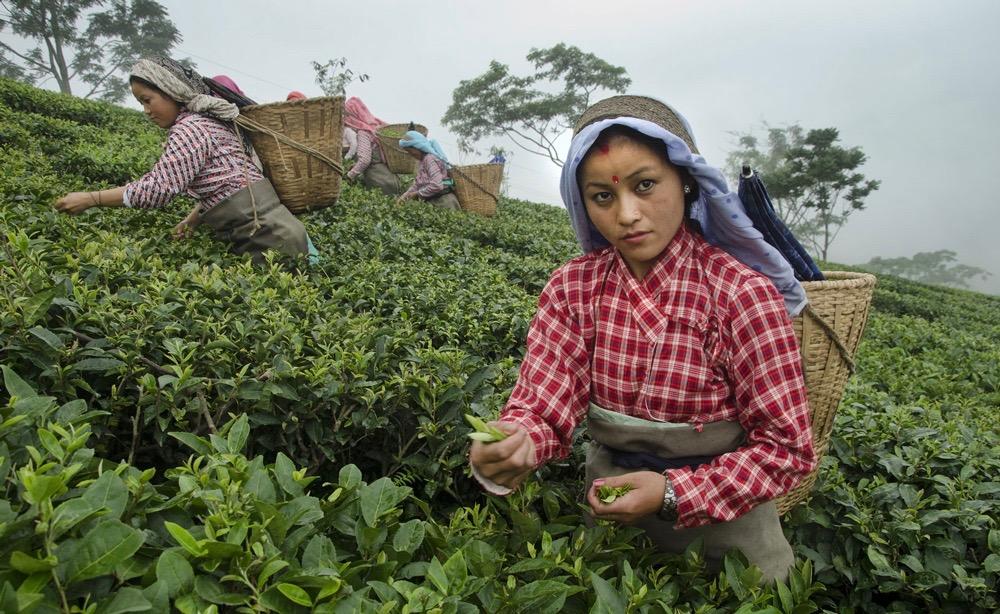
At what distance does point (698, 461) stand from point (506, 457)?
497mm

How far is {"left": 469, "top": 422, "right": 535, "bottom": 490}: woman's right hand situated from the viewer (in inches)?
50.4

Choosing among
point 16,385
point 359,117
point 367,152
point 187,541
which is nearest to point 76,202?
point 16,385

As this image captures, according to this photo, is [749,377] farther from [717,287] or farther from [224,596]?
[224,596]

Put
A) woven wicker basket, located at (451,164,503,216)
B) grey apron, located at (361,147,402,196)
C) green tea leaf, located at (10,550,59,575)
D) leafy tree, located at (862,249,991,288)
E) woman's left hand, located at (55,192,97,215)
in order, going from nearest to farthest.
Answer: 1. green tea leaf, located at (10,550,59,575)
2. woman's left hand, located at (55,192,97,215)
3. woven wicker basket, located at (451,164,503,216)
4. grey apron, located at (361,147,402,196)
5. leafy tree, located at (862,249,991,288)

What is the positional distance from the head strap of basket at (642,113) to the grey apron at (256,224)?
7.56ft

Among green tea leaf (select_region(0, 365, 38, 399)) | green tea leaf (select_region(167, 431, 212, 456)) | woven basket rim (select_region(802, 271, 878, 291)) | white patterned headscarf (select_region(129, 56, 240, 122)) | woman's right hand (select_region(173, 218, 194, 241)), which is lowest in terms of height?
green tea leaf (select_region(167, 431, 212, 456))

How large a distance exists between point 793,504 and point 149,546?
1.66 m

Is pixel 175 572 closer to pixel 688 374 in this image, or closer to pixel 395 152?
→ pixel 688 374

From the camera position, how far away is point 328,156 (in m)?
3.76

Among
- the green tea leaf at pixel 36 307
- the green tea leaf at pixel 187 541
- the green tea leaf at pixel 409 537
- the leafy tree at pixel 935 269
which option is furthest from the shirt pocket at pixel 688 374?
the leafy tree at pixel 935 269

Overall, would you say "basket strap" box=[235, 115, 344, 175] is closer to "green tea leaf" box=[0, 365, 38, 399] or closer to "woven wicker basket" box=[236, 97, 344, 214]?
"woven wicker basket" box=[236, 97, 344, 214]

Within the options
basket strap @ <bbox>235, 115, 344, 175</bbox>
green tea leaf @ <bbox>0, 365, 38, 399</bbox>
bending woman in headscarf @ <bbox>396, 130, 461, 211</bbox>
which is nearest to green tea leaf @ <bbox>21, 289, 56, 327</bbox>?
green tea leaf @ <bbox>0, 365, 38, 399</bbox>


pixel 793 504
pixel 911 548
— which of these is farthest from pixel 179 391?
pixel 911 548

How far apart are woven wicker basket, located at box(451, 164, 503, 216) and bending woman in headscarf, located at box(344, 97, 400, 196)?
109 centimetres
